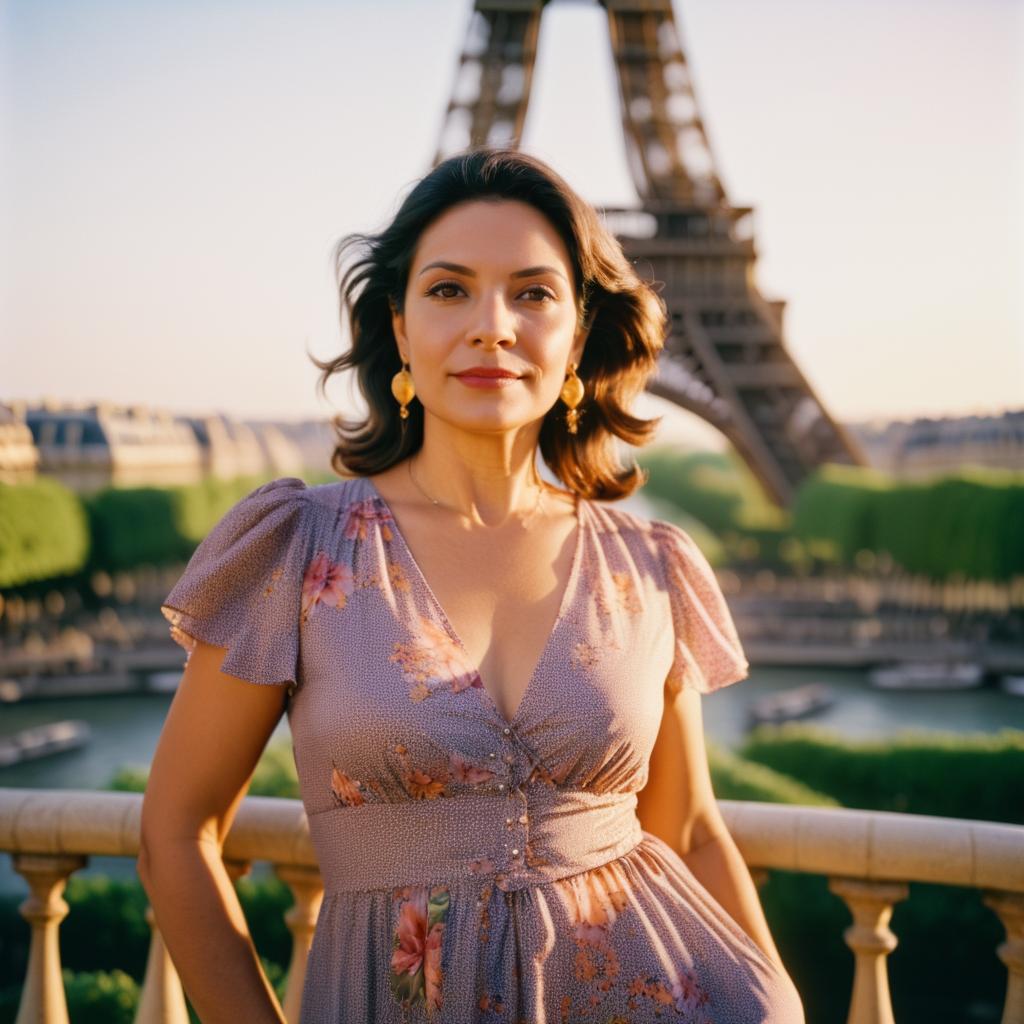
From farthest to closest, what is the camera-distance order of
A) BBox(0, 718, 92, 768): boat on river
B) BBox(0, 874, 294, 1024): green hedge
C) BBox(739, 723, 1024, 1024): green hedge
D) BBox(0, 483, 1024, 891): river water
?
BBox(0, 483, 1024, 891): river water < BBox(0, 718, 92, 768): boat on river < BBox(739, 723, 1024, 1024): green hedge < BBox(0, 874, 294, 1024): green hedge

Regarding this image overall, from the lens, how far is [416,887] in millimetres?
1452

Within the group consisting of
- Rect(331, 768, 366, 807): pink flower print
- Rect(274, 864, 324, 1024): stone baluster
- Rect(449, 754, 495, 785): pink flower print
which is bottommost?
Rect(274, 864, 324, 1024): stone baluster

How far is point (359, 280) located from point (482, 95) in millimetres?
14419

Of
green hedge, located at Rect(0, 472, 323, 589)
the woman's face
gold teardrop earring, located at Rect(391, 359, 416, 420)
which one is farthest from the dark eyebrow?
green hedge, located at Rect(0, 472, 323, 589)

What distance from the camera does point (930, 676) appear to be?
16125 millimetres

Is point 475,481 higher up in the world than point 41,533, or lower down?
lower down

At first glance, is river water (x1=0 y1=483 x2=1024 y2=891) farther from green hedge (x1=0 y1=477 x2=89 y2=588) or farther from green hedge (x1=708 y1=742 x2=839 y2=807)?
green hedge (x1=708 y1=742 x2=839 y2=807)

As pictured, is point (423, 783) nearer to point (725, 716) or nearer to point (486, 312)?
point (486, 312)

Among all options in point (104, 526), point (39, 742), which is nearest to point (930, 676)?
point (39, 742)

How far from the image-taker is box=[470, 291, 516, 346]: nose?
152 cm

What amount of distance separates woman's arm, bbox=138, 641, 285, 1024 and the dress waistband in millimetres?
146

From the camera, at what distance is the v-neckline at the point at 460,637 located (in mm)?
1456

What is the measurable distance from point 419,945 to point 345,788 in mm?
212

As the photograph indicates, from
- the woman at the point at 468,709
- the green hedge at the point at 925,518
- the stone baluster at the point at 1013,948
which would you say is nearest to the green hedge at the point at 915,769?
the stone baluster at the point at 1013,948
